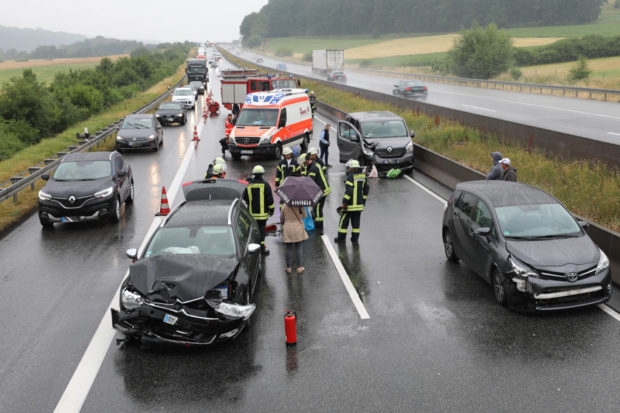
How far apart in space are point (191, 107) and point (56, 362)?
38140mm

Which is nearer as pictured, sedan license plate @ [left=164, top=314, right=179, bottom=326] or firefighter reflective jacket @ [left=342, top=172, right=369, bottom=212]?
sedan license plate @ [left=164, top=314, right=179, bottom=326]

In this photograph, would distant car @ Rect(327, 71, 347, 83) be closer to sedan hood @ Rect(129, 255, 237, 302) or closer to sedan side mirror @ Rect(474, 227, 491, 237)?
sedan side mirror @ Rect(474, 227, 491, 237)

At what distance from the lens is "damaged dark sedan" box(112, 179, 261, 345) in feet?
23.6

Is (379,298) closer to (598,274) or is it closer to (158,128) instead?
(598,274)

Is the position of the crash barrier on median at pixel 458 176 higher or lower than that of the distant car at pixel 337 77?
lower

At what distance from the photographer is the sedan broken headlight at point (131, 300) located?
7344 mm

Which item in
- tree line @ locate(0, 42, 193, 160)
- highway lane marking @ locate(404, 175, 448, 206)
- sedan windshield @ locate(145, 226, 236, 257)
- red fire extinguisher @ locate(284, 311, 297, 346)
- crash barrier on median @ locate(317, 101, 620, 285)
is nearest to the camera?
red fire extinguisher @ locate(284, 311, 297, 346)

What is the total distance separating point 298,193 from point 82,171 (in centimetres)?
714

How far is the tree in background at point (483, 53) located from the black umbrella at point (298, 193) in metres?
59.4

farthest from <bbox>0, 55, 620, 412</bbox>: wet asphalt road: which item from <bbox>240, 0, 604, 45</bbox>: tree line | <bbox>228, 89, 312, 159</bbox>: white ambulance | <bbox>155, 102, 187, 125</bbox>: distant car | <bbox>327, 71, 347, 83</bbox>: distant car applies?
<bbox>240, 0, 604, 45</bbox>: tree line

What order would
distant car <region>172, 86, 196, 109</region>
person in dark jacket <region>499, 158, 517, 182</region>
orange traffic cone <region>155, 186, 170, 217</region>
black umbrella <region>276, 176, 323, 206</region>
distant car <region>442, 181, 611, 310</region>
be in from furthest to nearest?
distant car <region>172, 86, 196, 109</region>, orange traffic cone <region>155, 186, 170, 217</region>, person in dark jacket <region>499, 158, 517, 182</region>, black umbrella <region>276, 176, 323, 206</region>, distant car <region>442, 181, 611, 310</region>

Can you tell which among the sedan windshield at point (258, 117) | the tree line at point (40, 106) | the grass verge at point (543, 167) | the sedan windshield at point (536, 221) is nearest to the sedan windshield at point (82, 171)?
the sedan windshield at point (258, 117)

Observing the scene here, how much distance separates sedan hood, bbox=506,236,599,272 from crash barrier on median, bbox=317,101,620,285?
3.80 feet

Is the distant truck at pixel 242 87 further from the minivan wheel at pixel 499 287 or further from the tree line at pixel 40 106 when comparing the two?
the minivan wheel at pixel 499 287
